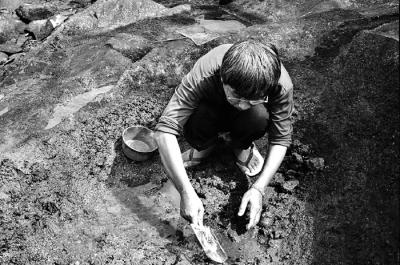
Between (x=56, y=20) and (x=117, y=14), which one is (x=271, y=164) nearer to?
(x=117, y=14)

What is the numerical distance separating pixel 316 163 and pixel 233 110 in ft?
2.38

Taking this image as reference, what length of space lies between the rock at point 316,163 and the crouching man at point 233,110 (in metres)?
0.46

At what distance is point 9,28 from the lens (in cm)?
684

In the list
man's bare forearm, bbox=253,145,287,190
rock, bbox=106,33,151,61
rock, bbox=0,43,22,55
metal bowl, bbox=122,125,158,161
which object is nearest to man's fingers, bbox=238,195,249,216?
man's bare forearm, bbox=253,145,287,190

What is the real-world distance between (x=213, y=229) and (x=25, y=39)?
525cm

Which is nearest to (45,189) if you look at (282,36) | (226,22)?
(282,36)

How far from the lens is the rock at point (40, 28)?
661 centimetres

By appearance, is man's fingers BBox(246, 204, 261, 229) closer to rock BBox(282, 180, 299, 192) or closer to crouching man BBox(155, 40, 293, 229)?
crouching man BBox(155, 40, 293, 229)

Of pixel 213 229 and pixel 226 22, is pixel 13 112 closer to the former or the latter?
pixel 213 229

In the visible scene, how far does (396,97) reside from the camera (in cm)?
279

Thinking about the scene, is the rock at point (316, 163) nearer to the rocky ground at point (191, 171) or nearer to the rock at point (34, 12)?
the rocky ground at point (191, 171)

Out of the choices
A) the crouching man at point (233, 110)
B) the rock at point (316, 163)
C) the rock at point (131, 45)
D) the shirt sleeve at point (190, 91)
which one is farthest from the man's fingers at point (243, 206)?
the rock at point (131, 45)

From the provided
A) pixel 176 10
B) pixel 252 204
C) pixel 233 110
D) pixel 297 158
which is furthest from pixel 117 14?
pixel 252 204

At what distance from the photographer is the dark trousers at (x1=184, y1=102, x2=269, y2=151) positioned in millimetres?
2680
